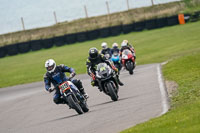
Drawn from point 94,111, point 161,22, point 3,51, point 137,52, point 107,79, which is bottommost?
point 137,52

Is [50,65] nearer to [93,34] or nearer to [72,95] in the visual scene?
[72,95]

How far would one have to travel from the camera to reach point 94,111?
12.4 meters

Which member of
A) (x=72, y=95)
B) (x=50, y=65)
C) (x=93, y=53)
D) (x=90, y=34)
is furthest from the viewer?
(x=90, y=34)

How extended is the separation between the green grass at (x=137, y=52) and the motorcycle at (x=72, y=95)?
47.3ft

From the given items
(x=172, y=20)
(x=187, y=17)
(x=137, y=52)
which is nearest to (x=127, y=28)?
(x=172, y=20)

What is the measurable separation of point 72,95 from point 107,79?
1728 mm

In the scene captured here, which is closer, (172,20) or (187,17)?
(172,20)

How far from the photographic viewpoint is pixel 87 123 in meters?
10.5

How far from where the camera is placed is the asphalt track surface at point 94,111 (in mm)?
10180

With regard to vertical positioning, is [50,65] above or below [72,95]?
above

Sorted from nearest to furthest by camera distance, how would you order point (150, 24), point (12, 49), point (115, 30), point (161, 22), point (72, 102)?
point (72, 102)
point (161, 22)
point (150, 24)
point (115, 30)
point (12, 49)

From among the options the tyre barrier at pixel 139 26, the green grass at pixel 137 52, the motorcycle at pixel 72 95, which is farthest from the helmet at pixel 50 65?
the tyre barrier at pixel 139 26

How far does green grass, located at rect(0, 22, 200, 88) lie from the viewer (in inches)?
1139

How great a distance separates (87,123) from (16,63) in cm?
2895
